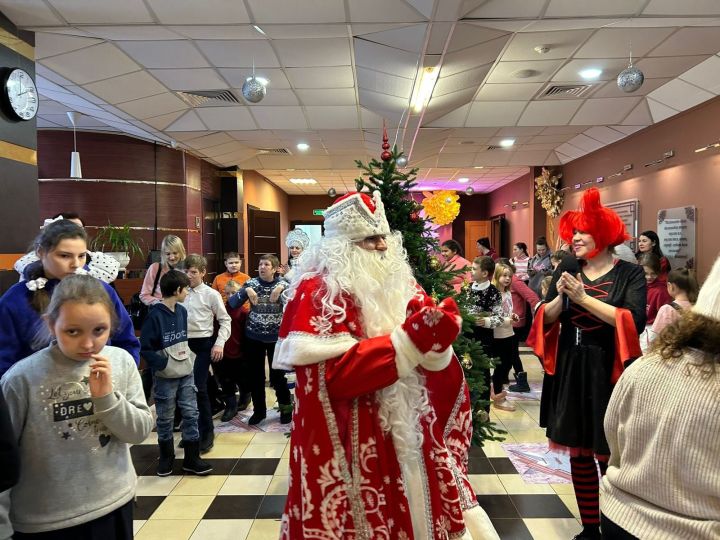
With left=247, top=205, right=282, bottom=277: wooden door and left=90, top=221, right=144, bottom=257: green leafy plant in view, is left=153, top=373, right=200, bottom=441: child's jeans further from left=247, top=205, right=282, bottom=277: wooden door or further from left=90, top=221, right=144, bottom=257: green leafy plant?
left=247, top=205, right=282, bottom=277: wooden door

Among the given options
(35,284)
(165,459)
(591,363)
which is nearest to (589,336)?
Result: (591,363)

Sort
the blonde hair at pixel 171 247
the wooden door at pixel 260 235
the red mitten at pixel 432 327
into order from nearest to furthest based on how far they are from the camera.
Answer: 1. the red mitten at pixel 432 327
2. the blonde hair at pixel 171 247
3. the wooden door at pixel 260 235

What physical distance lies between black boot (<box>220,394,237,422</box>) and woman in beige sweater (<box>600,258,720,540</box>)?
3.78m

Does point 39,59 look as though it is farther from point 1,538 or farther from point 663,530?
point 663,530

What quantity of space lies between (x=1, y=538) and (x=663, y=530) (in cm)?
157

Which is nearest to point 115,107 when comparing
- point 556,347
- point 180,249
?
point 180,249

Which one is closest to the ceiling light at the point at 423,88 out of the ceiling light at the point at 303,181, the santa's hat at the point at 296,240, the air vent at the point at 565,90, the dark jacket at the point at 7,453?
the air vent at the point at 565,90

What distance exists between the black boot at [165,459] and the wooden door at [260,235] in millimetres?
7987

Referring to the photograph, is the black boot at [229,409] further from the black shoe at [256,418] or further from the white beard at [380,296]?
the white beard at [380,296]

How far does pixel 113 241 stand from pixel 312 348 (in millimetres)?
6303

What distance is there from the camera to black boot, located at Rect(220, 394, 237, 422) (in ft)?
14.6

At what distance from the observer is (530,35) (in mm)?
4598

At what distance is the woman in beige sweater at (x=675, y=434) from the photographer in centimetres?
100

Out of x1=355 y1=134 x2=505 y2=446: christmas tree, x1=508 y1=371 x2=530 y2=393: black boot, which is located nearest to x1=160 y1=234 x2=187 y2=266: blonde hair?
x1=355 y1=134 x2=505 y2=446: christmas tree
